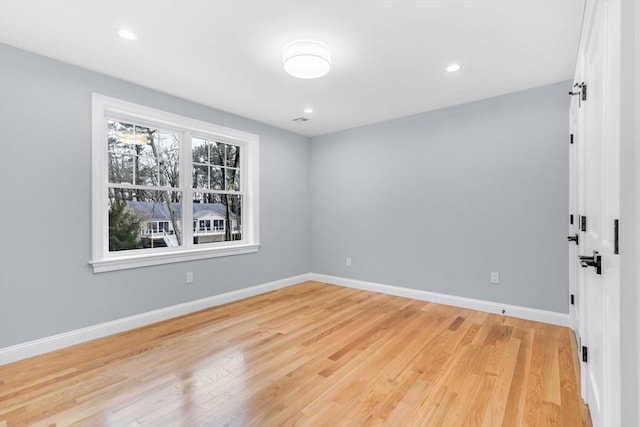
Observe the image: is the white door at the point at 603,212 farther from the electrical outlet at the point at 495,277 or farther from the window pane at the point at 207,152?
the window pane at the point at 207,152

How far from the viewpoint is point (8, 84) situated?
7.83 feet

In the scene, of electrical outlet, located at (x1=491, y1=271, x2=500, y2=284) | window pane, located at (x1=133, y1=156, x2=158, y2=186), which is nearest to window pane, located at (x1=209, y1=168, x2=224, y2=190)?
window pane, located at (x1=133, y1=156, x2=158, y2=186)

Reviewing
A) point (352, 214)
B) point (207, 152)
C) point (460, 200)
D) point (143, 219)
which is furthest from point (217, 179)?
point (460, 200)

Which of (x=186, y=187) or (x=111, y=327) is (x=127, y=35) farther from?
(x=111, y=327)

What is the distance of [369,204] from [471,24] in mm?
2722

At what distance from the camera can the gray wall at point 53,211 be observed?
2.39 meters

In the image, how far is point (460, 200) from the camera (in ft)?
12.2

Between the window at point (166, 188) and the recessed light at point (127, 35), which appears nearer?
the recessed light at point (127, 35)

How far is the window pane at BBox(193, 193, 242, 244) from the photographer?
383 centimetres

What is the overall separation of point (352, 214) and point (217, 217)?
2056 mm

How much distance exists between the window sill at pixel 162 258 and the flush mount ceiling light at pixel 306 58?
241 cm

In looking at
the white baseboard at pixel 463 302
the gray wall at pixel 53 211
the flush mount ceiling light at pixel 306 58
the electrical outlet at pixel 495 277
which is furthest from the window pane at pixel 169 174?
the electrical outlet at pixel 495 277

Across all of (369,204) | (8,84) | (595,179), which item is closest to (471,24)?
(595,179)

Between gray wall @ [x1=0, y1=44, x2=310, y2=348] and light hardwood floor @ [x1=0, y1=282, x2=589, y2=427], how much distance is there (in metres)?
0.35
